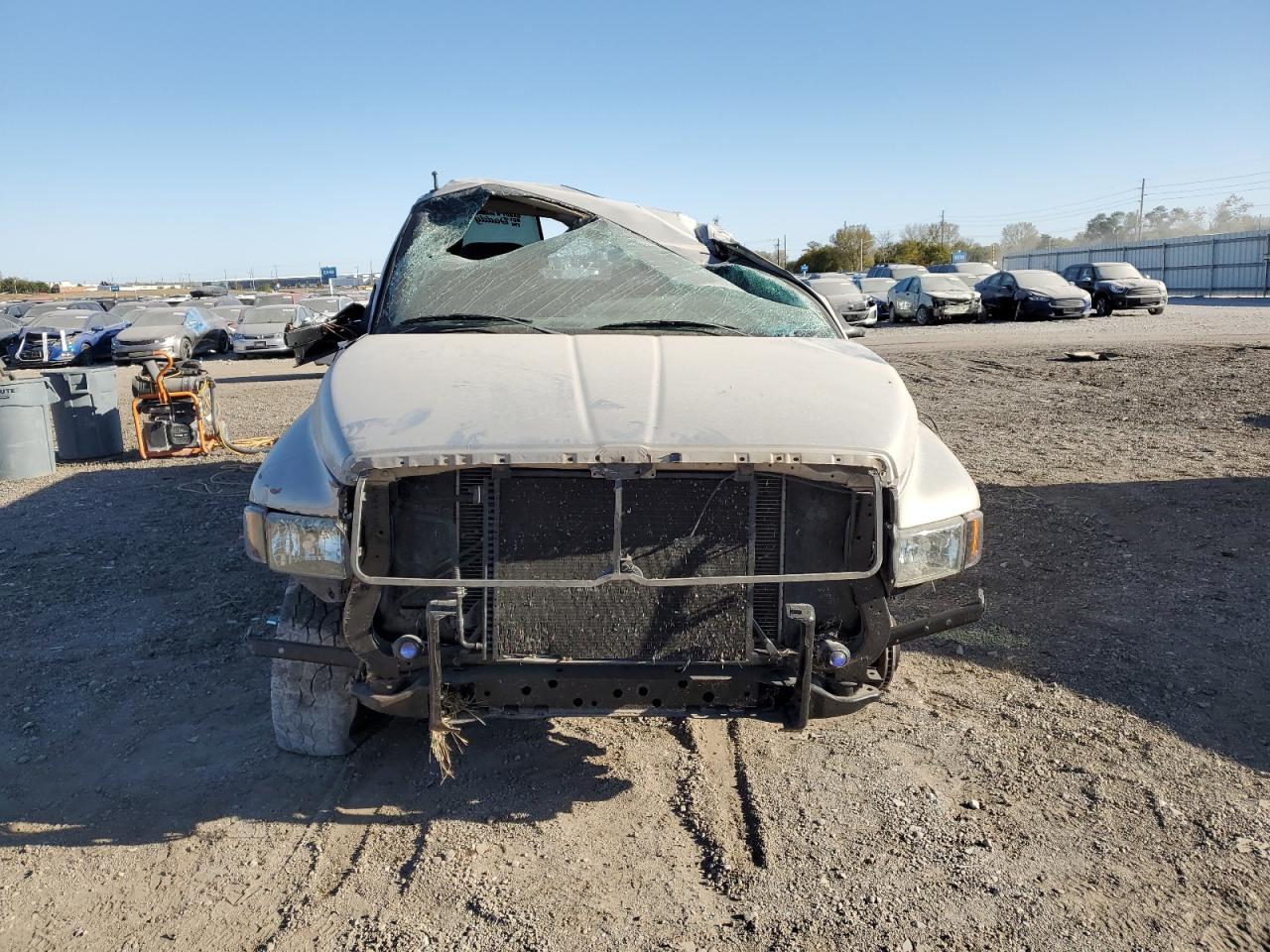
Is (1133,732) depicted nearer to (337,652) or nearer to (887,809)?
(887,809)

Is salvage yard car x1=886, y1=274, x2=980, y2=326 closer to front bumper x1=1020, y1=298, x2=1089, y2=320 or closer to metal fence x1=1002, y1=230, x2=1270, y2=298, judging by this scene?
front bumper x1=1020, y1=298, x2=1089, y2=320

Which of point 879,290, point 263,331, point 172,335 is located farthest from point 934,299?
point 172,335

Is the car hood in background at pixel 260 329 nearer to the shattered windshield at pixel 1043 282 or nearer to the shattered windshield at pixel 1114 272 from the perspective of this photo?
the shattered windshield at pixel 1043 282

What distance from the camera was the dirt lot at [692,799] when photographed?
2.64 meters

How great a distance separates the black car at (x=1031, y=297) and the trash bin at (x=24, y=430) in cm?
2296

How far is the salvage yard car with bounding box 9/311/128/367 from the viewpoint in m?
22.7

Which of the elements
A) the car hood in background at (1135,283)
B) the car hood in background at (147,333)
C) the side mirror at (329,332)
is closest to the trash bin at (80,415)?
the side mirror at (329,332)

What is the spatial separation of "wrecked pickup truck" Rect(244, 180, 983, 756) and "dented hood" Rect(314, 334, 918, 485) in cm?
1

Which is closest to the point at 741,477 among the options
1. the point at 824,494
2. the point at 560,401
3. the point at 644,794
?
the point at 824,494

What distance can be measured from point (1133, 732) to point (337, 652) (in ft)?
9.72

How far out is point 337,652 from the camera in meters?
2.94

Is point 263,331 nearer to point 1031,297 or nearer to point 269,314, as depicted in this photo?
point 269,314

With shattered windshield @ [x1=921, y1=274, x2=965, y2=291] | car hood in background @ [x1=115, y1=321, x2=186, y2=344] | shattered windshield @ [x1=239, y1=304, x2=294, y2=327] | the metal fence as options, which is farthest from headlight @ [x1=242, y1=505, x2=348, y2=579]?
the metal fence

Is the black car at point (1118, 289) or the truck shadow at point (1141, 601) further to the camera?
the black car at point (1118, 289)
